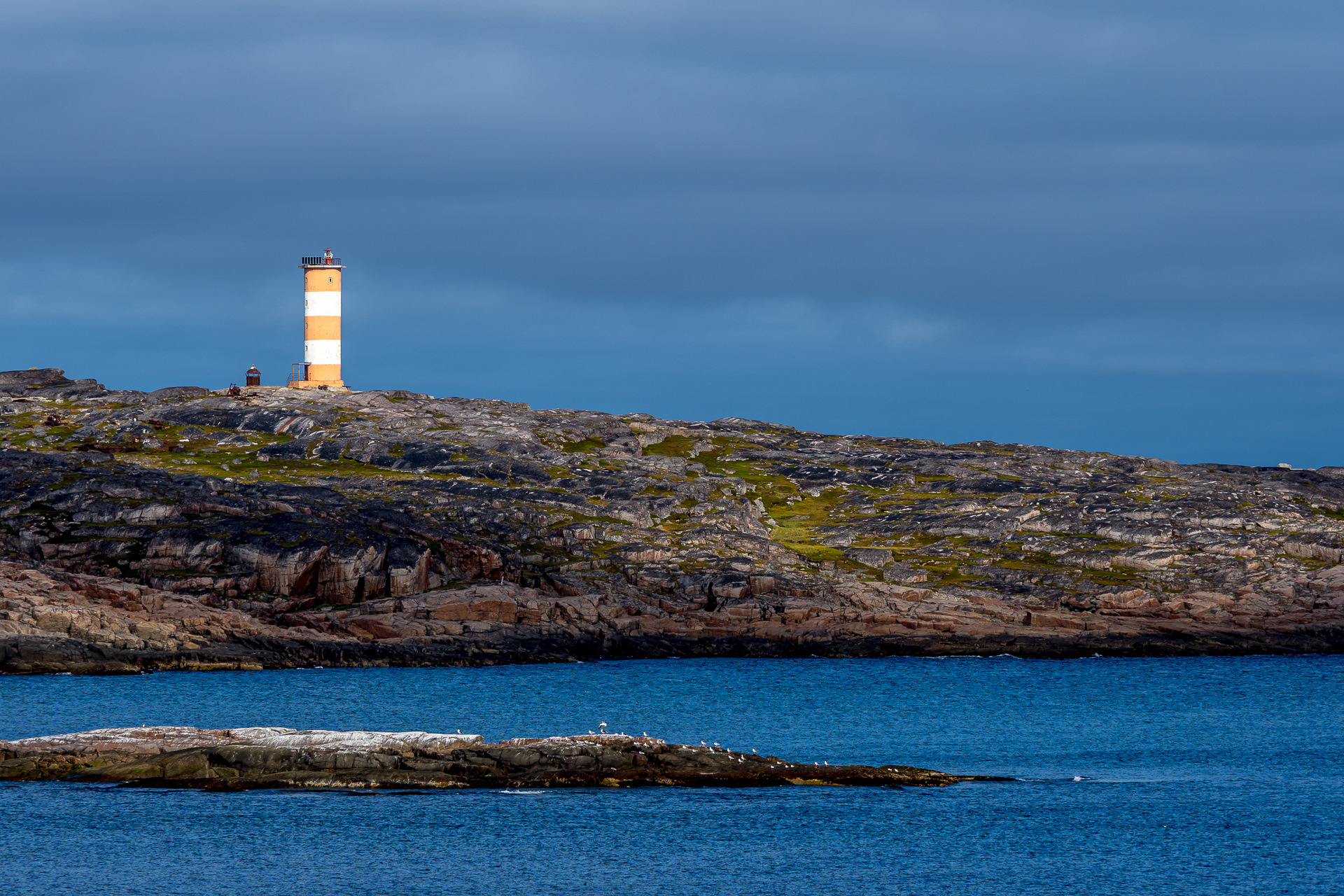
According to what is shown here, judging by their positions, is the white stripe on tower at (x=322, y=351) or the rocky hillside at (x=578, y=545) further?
the white stripe on tower at (x=322, y=351)

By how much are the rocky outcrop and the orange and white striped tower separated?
8027 cm

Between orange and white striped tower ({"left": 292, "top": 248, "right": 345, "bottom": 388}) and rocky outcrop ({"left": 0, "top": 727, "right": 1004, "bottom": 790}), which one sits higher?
orange and white striped tower ({"left": 292, "top": 248, "right": 345, "bottom": 388})

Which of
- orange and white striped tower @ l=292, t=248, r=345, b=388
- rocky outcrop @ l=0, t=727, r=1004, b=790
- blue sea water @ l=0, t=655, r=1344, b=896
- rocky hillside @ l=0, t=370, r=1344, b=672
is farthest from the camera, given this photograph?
orange and white striped tower @ l=292, t=248, r=345, b=388

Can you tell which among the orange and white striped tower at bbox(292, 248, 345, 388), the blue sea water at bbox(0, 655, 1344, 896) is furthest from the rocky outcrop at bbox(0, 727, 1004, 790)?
the orange and white striped tower at bbox(292, 248, 345, 388)

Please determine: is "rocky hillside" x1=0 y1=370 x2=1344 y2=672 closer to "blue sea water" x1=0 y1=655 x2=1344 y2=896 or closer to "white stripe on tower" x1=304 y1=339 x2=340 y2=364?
"white stripe on tower" x1=304 y1=339 x2=340 y2=364

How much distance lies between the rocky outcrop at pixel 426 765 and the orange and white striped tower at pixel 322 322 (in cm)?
8027

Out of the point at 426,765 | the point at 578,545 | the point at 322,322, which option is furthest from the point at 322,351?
the point at 426,765

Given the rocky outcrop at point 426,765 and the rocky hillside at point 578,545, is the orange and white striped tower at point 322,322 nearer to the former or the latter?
the rocky hillside at point 578,545

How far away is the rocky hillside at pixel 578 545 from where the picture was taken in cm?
9869

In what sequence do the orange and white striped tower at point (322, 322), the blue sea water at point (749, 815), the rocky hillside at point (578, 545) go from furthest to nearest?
1. the orange and white striped tower at point (322, 322)
2. the rocky hillside at point (578, 545)
3. the blue sea water at point (749, 815)

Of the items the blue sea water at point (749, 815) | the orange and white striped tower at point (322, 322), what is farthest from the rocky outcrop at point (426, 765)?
the orange and white striped tower at point (322, 322)

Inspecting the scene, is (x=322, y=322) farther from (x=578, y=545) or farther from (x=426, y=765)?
(x=426, y=765)

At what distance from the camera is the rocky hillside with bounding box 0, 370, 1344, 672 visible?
98688mm

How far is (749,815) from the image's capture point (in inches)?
2060
